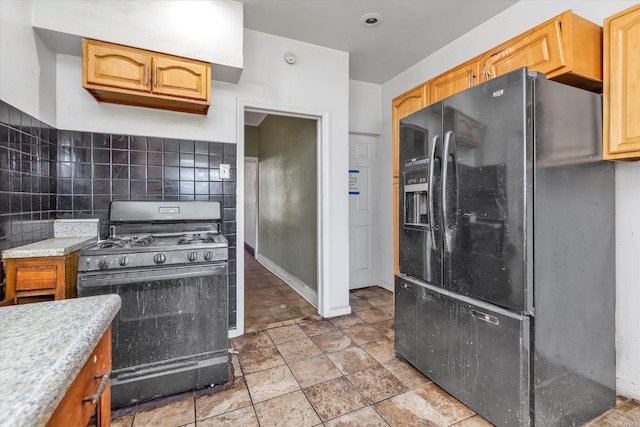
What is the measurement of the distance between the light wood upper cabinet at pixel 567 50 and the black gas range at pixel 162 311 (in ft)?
7.27

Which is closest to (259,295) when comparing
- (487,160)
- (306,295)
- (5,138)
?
(306,295)

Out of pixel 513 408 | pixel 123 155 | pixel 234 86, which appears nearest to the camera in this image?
pixel 513 408

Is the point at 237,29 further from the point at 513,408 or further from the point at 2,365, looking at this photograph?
the point at 513,408

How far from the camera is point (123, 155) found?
236cm

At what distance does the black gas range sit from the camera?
1746 mm

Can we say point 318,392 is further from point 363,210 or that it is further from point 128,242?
point 363,210

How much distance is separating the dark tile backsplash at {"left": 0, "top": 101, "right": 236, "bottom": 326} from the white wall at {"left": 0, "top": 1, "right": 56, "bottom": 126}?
0.09 metres

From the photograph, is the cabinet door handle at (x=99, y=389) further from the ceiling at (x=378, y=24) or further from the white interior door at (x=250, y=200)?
the white interior door at (x=250, y=200)

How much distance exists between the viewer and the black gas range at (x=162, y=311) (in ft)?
5.73

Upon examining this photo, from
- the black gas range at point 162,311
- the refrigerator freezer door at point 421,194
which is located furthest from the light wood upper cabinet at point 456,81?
the black gas range at point 162,311

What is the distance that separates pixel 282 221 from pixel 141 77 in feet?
9.45

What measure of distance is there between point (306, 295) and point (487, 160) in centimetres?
266

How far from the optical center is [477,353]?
1.64m

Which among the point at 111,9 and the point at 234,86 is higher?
the point at 111,9
